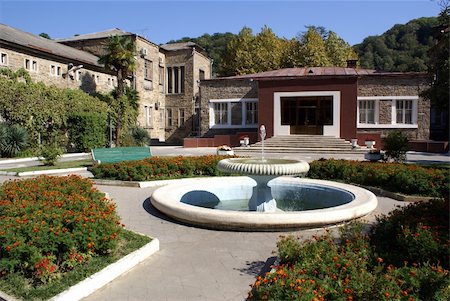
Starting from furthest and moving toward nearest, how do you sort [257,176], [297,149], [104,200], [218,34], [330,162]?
[218,34], [297,149], [330,162], [257,176], [104,200]

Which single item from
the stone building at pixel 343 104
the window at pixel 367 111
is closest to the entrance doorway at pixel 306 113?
the stone building at pixel 343 104

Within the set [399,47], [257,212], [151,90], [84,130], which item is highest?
[399,47]

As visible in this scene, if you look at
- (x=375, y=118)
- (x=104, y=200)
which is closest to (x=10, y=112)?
(x=104, y=200)

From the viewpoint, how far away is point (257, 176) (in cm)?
871

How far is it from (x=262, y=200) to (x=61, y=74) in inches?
973

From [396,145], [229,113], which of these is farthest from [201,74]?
[396,145]

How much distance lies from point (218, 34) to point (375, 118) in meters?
50.3

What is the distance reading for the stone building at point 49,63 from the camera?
2461 cm

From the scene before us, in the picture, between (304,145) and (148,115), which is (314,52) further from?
(148,115)

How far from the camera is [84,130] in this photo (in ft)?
88.3

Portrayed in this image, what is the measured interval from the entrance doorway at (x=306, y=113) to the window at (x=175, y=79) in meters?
Result: 15.6

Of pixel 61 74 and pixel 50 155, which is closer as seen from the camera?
pixel 50 155

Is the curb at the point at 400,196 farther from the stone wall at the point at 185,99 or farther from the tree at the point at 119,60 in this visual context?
the stone wall at the point at 185,99

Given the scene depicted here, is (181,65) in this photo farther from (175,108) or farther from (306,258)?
(306,258)
